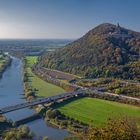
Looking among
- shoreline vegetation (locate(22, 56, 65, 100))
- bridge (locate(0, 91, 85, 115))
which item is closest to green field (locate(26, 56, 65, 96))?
shoreline vegetation (locate(22, 56, 65, 100))

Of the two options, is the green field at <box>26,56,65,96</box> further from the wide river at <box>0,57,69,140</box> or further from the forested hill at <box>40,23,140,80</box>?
the forested hill at <box>40,23,140,80</box>

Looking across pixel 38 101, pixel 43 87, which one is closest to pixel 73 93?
pixel 38 101

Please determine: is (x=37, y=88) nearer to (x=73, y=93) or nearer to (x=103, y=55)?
(x=73, y=93)

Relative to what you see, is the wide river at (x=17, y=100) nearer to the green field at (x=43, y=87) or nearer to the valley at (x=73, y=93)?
the valley at (x=73, y=93)

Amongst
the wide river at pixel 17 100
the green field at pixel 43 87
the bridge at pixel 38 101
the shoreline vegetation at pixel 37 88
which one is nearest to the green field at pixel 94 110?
the bridge at pixel 38 101

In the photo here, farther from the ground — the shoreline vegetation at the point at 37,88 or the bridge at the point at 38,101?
the bridge at the point at 38,101

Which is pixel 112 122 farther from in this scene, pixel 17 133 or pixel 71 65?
pixel 71 65
